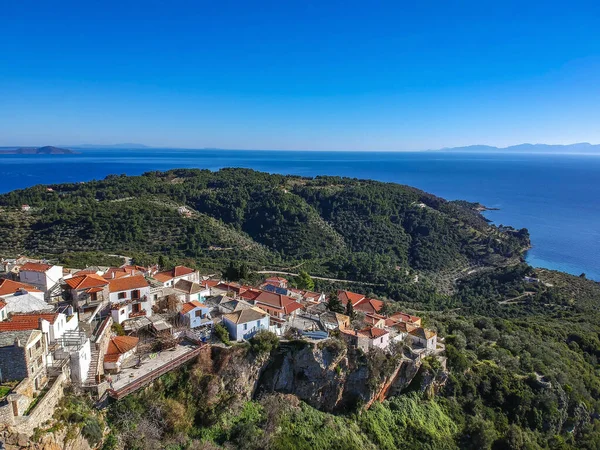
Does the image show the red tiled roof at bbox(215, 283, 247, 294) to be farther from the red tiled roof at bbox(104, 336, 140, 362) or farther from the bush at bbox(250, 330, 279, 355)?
the red tiled roof at bbox(104, 336, 140, 362)

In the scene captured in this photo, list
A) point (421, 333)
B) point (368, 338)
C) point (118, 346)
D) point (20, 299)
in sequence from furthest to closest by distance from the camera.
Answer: point (421, 333)
point (368, 338)
point (20, 299)
point (118, 346)

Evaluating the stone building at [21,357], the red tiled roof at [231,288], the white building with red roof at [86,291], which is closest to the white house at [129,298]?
the white building with red roof at [86,291]

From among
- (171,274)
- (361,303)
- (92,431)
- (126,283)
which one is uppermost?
(126,283)

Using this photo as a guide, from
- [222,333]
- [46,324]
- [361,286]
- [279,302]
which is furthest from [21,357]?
[361,286]

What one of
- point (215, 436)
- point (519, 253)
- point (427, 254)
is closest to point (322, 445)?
point (215, 436)

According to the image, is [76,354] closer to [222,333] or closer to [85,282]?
[85,282]

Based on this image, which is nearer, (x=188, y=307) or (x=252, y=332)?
(x=252, y=332)

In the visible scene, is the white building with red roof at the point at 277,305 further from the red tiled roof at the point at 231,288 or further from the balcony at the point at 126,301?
the balcony at the point at 126,301
